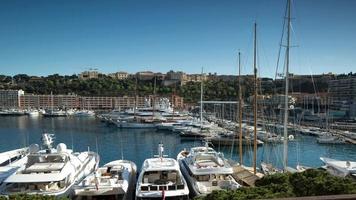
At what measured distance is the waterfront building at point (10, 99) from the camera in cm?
12512

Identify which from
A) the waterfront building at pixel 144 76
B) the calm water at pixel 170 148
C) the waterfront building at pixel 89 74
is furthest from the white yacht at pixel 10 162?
the waterfront building at pixel 89 74

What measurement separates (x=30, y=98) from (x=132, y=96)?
39.0 metres

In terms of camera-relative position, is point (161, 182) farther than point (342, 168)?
No

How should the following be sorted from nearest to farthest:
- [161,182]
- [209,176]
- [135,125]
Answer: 1. [161,182]
2. [209,176]
3. [135,125]

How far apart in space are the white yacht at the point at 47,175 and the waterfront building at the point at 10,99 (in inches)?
4694

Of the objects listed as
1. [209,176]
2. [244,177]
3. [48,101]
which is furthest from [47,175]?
[48,101]

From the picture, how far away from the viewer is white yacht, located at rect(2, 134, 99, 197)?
14289mm

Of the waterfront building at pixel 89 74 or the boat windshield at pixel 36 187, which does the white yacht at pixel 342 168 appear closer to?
the boat windshield at pixel 36 187

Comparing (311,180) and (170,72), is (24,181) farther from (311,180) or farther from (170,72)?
(170,72)

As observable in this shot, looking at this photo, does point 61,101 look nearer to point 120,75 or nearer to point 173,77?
point 120,75

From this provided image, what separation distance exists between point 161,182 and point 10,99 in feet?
418

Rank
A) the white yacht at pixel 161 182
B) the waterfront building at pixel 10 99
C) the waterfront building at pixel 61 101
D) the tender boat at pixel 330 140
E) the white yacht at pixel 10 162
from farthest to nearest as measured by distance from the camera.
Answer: the waterfront building at pixel 10 99 < the waterfront building at pixel 61 101 < the tender boat at pixel 330 140 < the white yacht at pixel 10 162 < the white yacht at pixel 161 182

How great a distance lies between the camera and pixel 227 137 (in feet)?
140

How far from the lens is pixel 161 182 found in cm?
1527
